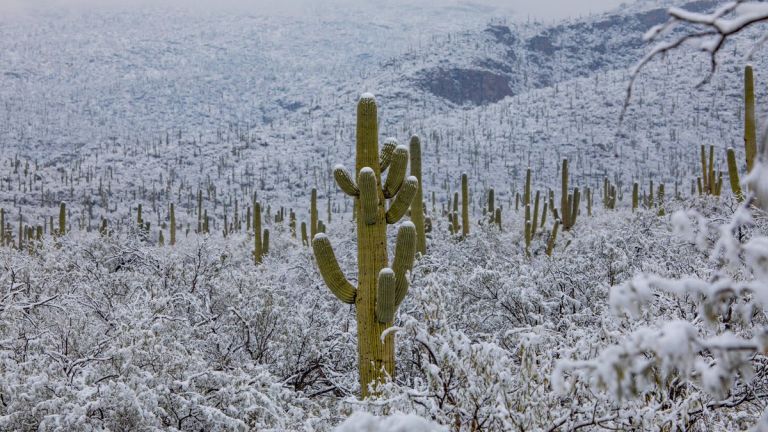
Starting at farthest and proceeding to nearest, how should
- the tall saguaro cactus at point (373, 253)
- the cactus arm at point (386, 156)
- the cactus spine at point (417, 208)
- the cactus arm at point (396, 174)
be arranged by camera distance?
the cactus spine at point (417, 208), the cactus arm at point (386, 156), the cactus arm at point (396, 174), the tall saguaro cactus at point (373, 253)

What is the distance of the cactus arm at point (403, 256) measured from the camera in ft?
20.4

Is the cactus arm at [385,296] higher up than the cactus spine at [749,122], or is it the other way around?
the cactus spine at [749,122]

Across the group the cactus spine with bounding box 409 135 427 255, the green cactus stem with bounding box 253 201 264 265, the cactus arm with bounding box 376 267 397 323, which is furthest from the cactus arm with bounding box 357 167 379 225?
the green cactus stem with bounding box 253 201 264 265

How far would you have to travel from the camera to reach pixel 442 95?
543 ft

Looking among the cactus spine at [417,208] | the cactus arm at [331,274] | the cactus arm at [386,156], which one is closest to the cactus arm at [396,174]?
the cactus arm at [386,156]

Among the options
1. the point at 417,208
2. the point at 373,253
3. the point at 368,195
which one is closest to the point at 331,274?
the point at 373,253

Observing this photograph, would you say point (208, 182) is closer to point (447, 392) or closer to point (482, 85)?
point (447, 392)

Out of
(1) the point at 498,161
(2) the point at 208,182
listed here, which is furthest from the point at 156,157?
(1) the point at 498,161

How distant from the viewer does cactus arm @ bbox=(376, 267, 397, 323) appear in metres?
5.84

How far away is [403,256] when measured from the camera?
6.40m

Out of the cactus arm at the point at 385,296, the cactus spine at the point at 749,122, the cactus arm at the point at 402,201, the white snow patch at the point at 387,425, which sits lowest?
the cactus arm at the point at 385,296

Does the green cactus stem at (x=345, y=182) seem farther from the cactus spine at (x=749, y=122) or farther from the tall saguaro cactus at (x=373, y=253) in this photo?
the cactus spine at (x=749, y=122)

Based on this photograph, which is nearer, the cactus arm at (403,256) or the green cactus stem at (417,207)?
the cactus arm at (403,256)

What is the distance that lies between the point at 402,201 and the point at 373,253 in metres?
0.68
